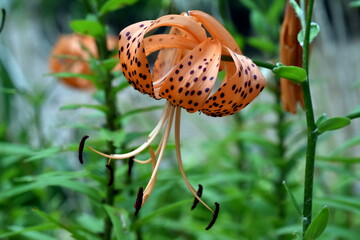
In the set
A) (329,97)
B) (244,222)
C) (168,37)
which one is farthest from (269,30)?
(329,97)

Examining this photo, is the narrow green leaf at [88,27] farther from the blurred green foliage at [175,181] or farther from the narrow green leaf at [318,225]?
the narrow green leaf at [318,225]

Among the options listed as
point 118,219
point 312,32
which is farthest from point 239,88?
point 118,219

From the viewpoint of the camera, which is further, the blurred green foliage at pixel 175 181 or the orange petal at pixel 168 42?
the blurred green foliage at pixel 175 181

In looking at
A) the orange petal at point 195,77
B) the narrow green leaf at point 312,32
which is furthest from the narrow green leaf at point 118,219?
the narrow green leaf at point 312,32

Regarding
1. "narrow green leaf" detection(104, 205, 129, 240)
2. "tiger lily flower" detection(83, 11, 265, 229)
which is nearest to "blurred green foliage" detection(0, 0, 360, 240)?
"narrow green leaf" detection(104, 205, 129, 240)

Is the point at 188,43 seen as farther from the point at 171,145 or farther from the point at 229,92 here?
the point at 171,145

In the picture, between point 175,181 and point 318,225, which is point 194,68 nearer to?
point 318,225

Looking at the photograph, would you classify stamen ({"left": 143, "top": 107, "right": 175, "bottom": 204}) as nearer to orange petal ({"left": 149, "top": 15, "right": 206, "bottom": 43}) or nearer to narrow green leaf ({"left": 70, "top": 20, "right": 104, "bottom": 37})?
orange petal ({"left": 149, "top": 15, "right": 206, "bottom": 43})
